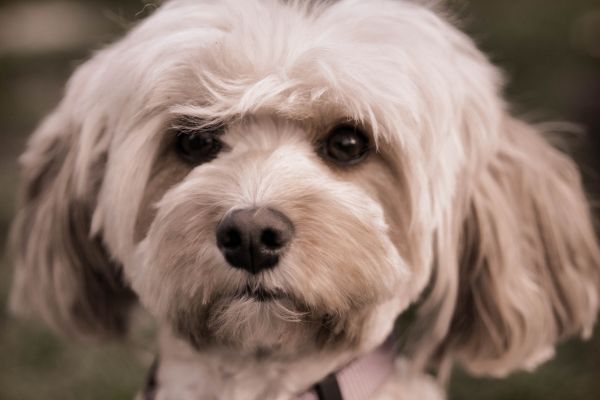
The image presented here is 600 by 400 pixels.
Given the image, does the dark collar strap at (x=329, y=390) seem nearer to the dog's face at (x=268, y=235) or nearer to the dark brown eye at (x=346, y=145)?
the dog's face at (x=268, y=235)

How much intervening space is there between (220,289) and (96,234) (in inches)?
27.4

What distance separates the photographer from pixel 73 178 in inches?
103

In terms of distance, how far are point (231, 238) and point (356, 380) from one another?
63 centimetres

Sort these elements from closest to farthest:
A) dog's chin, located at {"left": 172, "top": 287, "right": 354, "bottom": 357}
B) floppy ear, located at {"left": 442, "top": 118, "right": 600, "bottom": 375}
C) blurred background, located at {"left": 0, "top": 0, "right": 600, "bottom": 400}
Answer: dog's chin, located at {"left": 172, "top": 287, "right": 354, "bottom": 357}, floppy ear, located at {"left": 442, "top": 118, "right": 600, "bottom": 375}, blurred background, located at {"left": 0, "top": 0, "right": 600, "bottom": 400}

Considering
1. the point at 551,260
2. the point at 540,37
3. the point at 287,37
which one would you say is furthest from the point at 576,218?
the point at 540,37

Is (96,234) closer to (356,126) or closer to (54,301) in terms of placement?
(54,301)

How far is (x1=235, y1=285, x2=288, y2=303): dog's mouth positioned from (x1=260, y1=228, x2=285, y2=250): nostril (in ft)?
0.39

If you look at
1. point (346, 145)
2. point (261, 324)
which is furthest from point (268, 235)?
point (346, 145)

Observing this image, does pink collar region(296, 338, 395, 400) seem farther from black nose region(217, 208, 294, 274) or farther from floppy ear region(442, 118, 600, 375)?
black nose region(217, 208, 294, 274)

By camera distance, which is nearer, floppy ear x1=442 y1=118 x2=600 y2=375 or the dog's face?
the dog's face

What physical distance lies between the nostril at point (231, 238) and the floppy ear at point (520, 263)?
766mm

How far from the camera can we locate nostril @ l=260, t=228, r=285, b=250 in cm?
201

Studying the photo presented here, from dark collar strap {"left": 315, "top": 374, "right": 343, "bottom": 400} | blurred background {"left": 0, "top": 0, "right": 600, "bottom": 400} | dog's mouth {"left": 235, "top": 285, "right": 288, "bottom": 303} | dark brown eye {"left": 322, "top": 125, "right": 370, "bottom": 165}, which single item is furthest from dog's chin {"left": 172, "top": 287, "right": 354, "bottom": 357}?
blurred background {"left": 0, "top": 0, "right": 600, "bottom": 400}

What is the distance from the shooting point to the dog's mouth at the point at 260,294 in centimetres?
209
